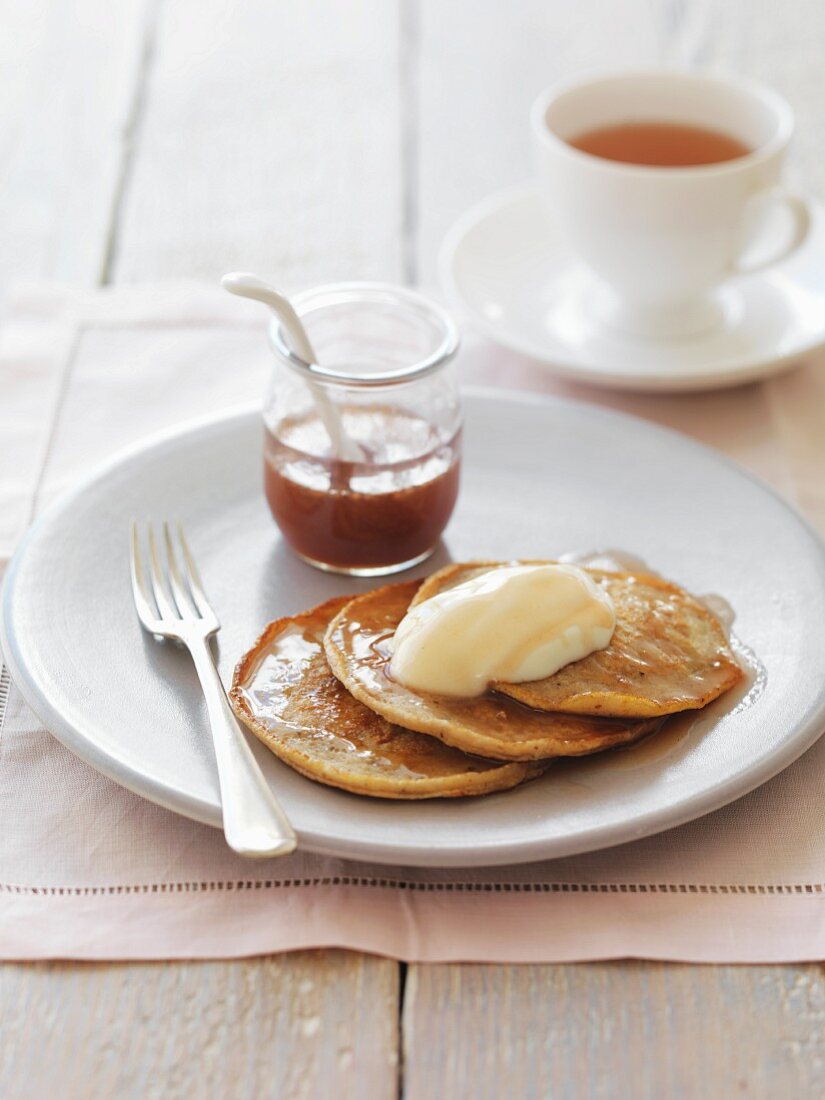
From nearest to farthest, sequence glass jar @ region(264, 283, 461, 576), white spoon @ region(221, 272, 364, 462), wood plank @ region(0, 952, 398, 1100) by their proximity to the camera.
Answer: wood plank @ region(0, 952, 398, 1100) → white spoon @ region(221, 272, 364, 462) → glass jar @ region(264, 283, 461, 576)

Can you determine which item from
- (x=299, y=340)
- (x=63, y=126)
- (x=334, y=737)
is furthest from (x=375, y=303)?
(x=63, y=126)

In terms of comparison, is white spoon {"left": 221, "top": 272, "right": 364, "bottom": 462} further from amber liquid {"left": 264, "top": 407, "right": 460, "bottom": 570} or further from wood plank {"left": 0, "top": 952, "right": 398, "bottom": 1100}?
wood plank {"left": 0, "top": 952, "right": 398, "bottom": 1100}

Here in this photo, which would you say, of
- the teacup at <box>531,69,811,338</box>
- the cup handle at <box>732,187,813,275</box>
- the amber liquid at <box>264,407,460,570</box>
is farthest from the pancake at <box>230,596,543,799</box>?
the cup handle at <box>732,187,813,275</box>

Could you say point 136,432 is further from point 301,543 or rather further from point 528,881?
point 528,881

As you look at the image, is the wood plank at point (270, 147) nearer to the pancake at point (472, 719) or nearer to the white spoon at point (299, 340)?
the white spoon at point (299, 340)

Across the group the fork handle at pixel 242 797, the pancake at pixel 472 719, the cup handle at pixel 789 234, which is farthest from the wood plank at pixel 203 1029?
the cup handle at pixel 789 234

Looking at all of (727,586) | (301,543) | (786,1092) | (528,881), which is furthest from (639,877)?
(301,543)
